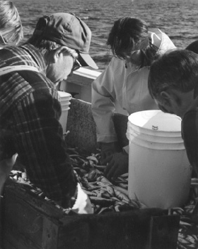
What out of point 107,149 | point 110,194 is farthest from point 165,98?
point 107,149

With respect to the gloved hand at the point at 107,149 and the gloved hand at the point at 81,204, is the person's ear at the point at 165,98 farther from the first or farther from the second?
the gloved hand at the point at 107,149

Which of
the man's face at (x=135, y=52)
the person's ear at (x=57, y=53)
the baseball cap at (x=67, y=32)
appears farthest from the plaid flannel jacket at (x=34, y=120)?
the man's face at (x=135, y=52)

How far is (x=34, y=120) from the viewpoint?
2.72 metres

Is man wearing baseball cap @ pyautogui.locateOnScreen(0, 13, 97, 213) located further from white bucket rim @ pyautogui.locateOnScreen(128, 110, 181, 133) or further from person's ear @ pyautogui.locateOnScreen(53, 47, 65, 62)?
white bucket rim @ pyautogui.locateOnScreen(128, 110, 181, 133)

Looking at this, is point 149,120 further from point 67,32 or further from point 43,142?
point 43,142

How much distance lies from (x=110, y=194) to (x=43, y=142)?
1483mm

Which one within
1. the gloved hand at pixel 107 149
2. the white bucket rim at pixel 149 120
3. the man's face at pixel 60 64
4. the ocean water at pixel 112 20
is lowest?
the ocean water at pixel 112 20

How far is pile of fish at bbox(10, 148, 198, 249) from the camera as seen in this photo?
349cm

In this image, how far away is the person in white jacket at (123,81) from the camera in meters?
3.96

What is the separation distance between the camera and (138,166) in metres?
3.90

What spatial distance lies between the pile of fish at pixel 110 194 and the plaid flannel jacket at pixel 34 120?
62cm

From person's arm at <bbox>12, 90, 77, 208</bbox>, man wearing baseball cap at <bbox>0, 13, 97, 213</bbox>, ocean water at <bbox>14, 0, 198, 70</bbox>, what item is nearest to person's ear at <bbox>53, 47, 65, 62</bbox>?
man wearing baseball cap at <bbox>0, 13, 97, 213</bbox>

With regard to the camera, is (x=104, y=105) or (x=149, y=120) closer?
(x=149, y=120)

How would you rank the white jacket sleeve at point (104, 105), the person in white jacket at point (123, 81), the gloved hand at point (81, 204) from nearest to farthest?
1. the gloved hand at point (81, 204)
2. the person in white jacket at point (123, 81)
3. the white jacket sleeve at point (104, 105)
